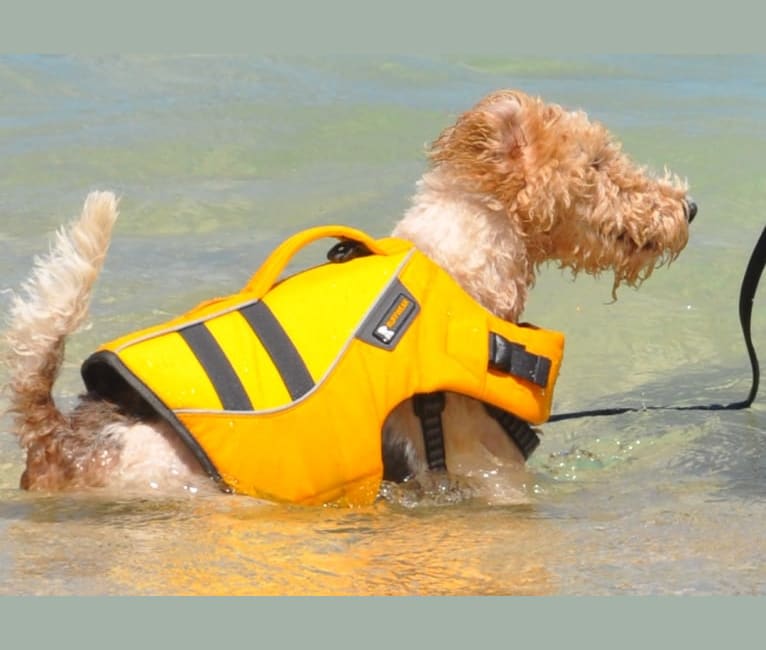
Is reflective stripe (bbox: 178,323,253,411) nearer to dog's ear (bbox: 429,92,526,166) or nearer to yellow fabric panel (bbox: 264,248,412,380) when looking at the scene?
yellow fabric panel (bbox: 264,248,412,380)

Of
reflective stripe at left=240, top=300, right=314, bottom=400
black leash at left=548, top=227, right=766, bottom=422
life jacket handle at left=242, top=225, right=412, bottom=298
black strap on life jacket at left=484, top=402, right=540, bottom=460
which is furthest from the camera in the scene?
black leash at left=548, top=227, right=766, bottom=422

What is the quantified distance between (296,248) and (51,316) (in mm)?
878

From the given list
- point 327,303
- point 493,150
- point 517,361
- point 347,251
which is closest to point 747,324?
point 517,361

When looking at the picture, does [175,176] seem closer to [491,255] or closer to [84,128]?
[84,128]

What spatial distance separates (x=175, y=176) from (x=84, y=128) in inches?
56.7

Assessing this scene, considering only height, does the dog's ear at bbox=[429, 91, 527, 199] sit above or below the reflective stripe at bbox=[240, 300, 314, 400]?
above

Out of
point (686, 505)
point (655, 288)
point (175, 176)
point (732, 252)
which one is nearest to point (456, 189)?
point (686, 505)

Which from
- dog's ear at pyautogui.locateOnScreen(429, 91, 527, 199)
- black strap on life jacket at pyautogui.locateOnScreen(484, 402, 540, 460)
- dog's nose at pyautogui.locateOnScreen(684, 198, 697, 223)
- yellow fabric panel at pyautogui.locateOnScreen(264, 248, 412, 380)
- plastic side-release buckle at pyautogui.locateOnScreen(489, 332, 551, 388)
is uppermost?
dog's ear at pyautogui.locateOnScreen(429, 91, 527, 199)

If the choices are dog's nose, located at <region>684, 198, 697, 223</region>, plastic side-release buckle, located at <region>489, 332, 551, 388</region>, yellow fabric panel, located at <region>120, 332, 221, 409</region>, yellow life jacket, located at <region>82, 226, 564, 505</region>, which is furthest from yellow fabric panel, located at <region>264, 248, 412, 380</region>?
dog's nose, located at <region>684, 198, 697, 223</region>

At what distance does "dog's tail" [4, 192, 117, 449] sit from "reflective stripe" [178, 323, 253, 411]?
0.39 metres

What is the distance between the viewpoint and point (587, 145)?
5.57 m

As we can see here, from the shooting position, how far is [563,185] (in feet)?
17.9

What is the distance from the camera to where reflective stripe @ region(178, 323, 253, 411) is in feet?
16.0

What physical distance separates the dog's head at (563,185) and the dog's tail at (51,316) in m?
1.37
